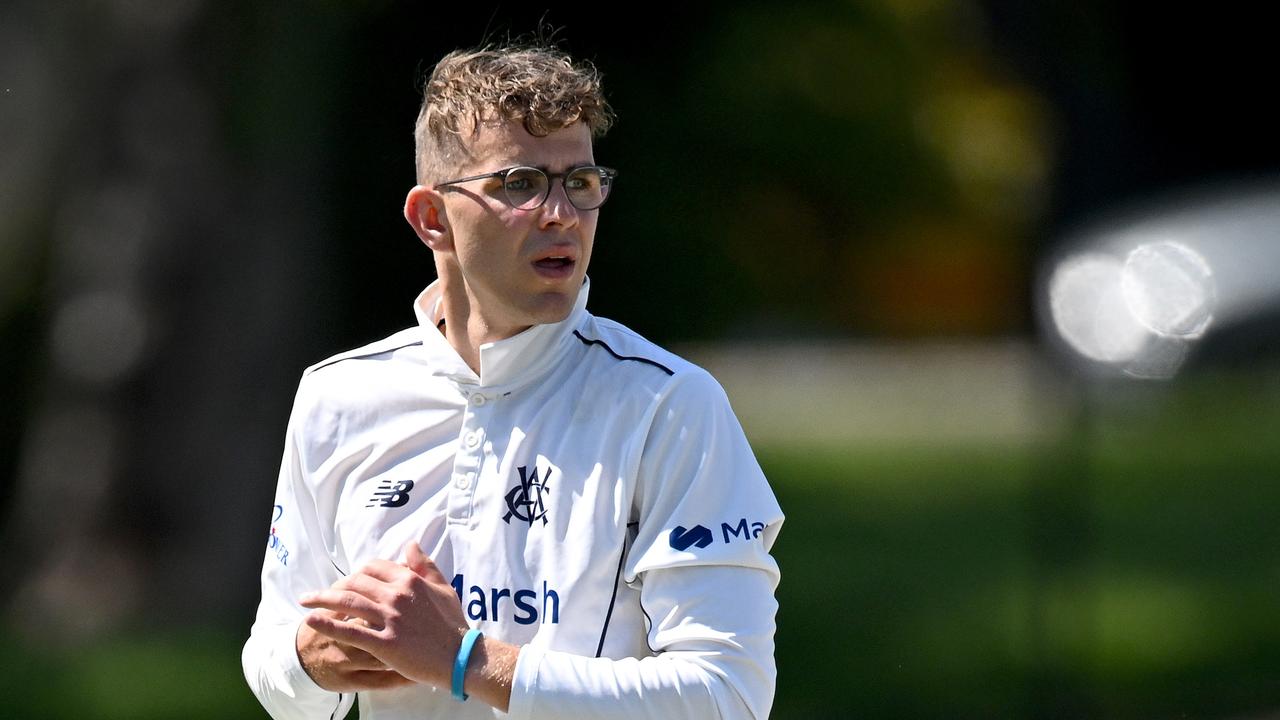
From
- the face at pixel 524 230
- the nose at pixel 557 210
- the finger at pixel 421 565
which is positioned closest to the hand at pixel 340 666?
the finger at pixel 421 565

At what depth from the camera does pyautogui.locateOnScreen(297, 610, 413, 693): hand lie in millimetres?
2229

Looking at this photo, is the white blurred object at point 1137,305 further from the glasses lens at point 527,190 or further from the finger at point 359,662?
A: the finger at point 359,662

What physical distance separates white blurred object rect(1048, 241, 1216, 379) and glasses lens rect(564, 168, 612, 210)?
536cm

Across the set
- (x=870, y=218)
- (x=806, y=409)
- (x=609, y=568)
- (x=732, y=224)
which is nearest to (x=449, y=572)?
(x=609, y=568)

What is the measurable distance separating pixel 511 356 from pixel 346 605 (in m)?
0.46

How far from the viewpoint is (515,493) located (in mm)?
2293

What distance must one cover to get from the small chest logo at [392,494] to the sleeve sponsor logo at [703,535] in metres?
0.46

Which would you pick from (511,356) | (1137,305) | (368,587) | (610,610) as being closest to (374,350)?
(511,356)

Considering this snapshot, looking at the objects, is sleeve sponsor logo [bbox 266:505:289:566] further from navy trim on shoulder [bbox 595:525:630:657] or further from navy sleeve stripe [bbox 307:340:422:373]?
navy trim on shoulder [bbox 595:525:630:657]

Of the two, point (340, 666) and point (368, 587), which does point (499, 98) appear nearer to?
point (368, 587)

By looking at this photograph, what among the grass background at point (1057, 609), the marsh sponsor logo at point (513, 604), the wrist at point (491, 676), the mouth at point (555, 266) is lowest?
the grass background at point (1057, 609)

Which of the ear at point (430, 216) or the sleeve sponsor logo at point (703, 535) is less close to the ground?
the ear at point (430, 216)

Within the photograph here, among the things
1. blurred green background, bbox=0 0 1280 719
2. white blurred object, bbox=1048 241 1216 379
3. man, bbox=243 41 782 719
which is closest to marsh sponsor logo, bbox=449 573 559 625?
man, bbox=243 41 782 719

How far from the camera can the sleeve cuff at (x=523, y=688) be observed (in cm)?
208
